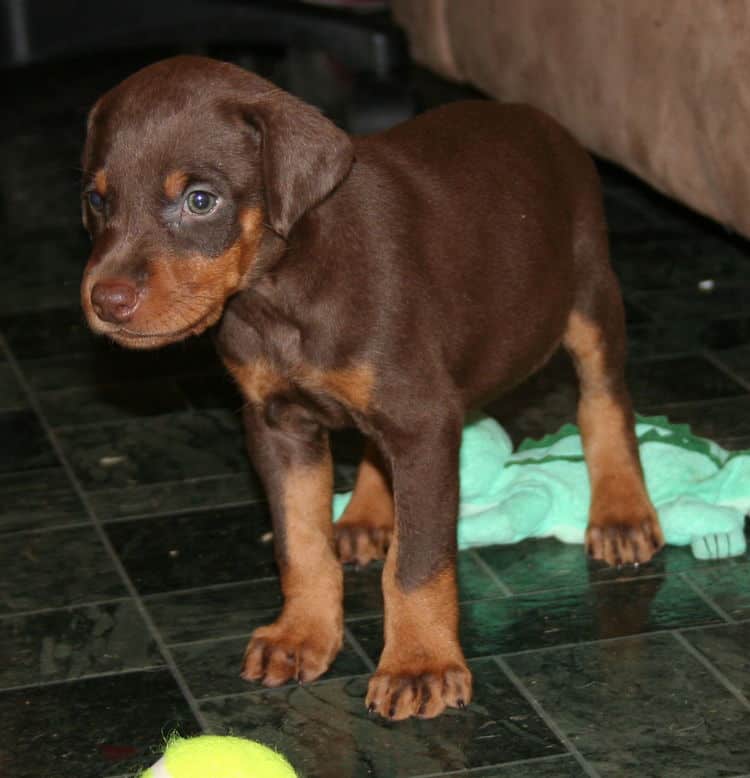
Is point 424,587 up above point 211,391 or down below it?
above

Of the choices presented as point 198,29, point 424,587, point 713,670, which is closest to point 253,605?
point 424,587

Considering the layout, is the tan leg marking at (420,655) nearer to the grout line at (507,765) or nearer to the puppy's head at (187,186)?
the grout line at (507,765)

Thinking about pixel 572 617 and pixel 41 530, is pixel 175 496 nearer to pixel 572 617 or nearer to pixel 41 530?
pixel 41 530

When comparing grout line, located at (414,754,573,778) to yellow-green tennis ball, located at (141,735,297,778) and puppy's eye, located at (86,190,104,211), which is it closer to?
yellow-green tennis ball, located at (141,735,297,778)

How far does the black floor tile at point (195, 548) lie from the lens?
429cm

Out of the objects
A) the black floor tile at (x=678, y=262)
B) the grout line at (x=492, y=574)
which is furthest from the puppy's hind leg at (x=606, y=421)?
the black floor tile at (x=678, y=262)

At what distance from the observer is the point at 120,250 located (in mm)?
3273

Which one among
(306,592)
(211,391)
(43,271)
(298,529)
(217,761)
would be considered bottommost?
(43,271)

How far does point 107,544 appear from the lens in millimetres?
4504

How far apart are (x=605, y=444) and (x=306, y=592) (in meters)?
0.98

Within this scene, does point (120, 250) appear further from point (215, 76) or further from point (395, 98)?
point (395, 98)

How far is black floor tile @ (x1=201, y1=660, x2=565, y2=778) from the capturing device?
3363 mm

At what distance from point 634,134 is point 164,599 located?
8.67 feet

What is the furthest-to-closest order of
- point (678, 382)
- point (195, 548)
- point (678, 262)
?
1. point (678, 262)
2. point (678, 382)
3. point (195, 548)
